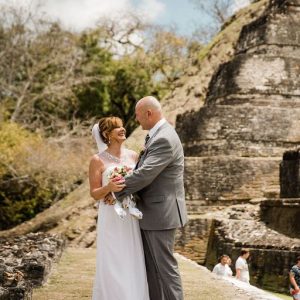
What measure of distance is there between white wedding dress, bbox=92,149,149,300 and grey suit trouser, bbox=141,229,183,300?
0.11 metres

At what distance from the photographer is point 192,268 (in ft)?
39.1

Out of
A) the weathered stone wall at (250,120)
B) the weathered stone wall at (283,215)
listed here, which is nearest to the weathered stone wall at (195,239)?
the weathered stone wall at (283,215)

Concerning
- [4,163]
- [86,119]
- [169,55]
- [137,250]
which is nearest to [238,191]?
[4,163]

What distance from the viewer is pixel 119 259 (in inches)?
241

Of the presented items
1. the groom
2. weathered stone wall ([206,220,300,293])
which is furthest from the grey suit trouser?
weathered stone wall ([206,220,300,293])

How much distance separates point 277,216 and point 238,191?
13.6ft

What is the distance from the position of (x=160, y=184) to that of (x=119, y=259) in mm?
736

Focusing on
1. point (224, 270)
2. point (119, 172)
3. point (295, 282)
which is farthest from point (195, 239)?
point (119, 172)

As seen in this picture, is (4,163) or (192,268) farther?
(4,163)

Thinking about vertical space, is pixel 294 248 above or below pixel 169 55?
below

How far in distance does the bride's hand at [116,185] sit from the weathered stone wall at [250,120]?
1590 centimetres

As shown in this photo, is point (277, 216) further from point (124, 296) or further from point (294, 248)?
point (124, 296)

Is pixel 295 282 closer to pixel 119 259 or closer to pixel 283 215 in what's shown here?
pixel 119 259

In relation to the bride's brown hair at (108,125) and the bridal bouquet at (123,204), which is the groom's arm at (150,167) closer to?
the bridal bouquet at (123,204)
